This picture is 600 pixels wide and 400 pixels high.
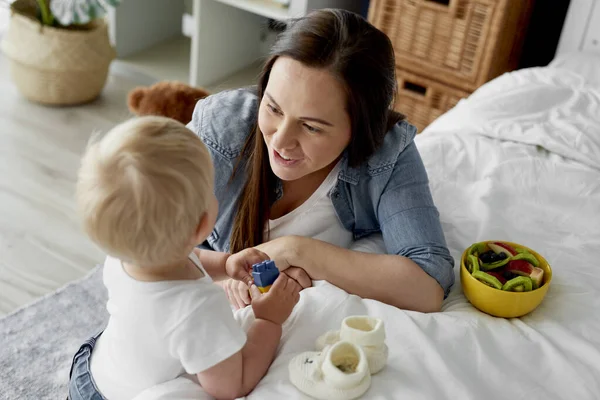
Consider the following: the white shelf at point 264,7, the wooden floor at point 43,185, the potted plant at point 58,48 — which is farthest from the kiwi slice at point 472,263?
the potted plant at point 58,48

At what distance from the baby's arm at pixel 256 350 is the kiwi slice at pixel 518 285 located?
34 cm

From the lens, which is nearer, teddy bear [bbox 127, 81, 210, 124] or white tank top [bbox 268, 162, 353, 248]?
white tank top [bbox 268, 162, 353, 248]

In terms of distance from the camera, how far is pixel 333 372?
33.0 inches

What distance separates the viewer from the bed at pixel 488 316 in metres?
0.95

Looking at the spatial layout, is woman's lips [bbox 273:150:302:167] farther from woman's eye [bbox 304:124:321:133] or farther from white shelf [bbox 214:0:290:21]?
white shelf [bbox 214:0:290:21]

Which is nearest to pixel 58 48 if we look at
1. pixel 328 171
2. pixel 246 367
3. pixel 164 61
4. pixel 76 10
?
pixel 76 10

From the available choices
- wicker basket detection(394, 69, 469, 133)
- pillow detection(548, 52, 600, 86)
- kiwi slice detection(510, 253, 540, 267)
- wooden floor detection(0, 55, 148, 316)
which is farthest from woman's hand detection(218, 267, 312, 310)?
wicker basket detection(394, 69, 469, 133)

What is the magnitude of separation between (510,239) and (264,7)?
1482mm

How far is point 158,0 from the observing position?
117 inches

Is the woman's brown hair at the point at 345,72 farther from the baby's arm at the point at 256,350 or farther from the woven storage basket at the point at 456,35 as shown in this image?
the woven storage basket at the point at 456,35

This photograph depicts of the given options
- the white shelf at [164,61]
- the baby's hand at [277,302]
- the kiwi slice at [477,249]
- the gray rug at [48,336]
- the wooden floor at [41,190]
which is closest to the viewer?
the baby's hand at [277,302]

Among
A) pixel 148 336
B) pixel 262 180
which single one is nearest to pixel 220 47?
pixel 262 180

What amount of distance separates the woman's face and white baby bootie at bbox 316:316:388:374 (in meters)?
0.29

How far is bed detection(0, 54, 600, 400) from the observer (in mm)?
946
